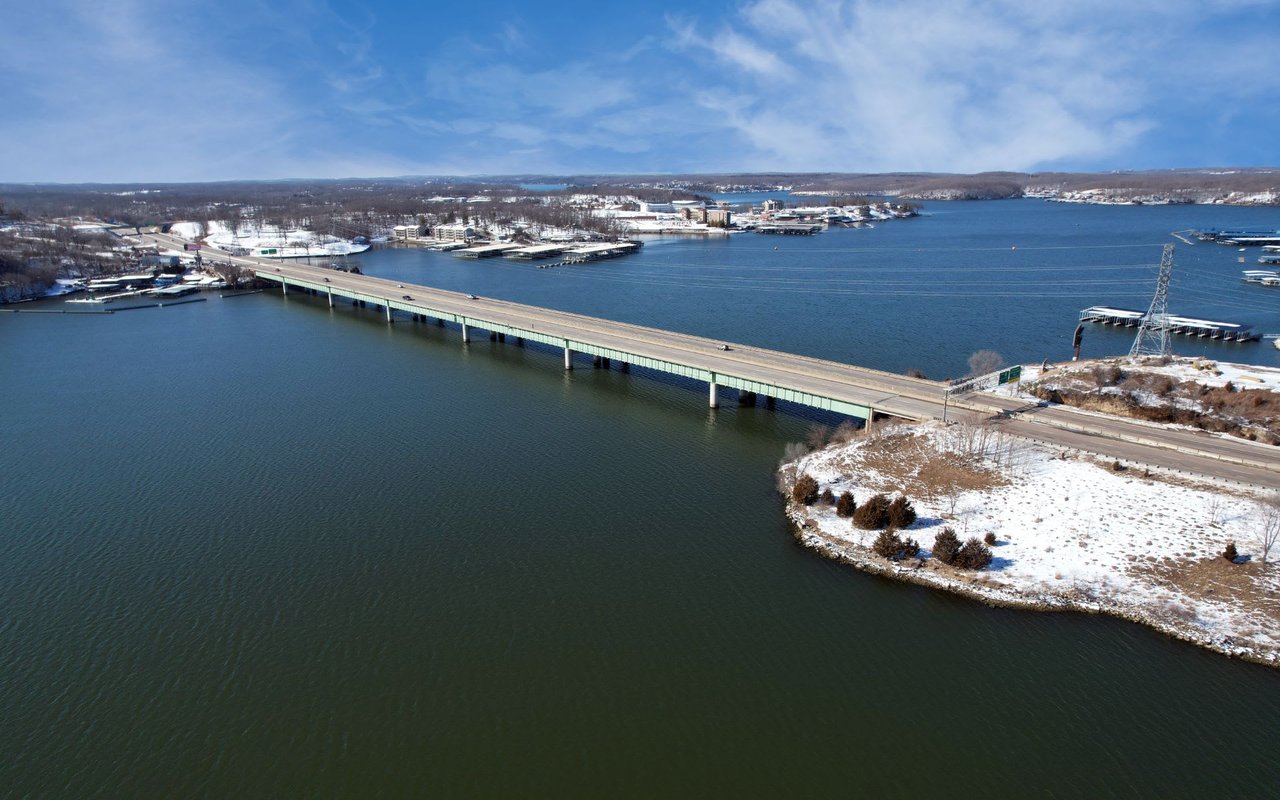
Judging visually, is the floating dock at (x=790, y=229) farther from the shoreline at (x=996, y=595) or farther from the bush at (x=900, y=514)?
the shoreline at (x=996, y=595)

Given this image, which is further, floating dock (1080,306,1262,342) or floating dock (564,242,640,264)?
floating dock (564,242,640,264)

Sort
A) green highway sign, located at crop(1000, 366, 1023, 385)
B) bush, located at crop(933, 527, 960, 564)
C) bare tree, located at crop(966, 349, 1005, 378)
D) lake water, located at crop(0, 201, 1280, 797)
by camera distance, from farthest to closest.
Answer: bare tree, located at crop(966, 349, 1005, 378) → green highway sign, located at crop(1000, 366, 1023, 385) → bush, located at crop(933, 527, 960, 564) → lake water, located at crop(0, 201, 1280, 797)

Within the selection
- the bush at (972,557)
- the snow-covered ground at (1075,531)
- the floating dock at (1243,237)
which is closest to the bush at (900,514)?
the snow-covered ground at (1075,531)

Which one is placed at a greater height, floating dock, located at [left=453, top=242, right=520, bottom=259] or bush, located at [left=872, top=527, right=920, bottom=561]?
floating dock, located at [left=453, top=242, right=520, bottom=259]

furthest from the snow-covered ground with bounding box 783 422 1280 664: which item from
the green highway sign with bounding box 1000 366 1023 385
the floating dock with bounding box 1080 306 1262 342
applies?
the floating dock with bounding box 1080 306 1262 342

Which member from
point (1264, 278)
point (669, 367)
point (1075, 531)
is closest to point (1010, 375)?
point (1075, 531)

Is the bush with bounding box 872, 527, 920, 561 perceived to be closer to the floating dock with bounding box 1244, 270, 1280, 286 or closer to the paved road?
the paved road

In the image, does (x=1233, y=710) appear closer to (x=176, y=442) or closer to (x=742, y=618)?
(x=742, y=618)

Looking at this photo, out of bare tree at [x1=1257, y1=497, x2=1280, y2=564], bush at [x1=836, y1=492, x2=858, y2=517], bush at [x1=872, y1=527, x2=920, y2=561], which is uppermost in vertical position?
bare tree at [x1=1257, y1=497, x2=1280, y2=564]
